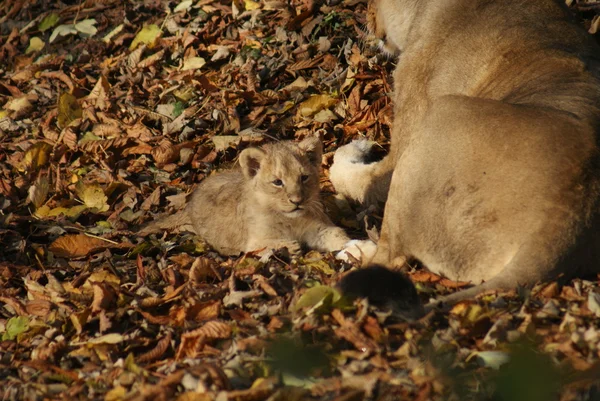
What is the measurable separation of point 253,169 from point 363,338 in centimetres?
250

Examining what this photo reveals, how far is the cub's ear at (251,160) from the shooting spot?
19.2 ft

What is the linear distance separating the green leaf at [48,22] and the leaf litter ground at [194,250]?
32 mm

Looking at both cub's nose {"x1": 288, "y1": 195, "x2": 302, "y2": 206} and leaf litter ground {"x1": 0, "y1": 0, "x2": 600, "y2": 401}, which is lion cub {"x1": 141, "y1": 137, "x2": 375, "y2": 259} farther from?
leaf litter ground {"x1": 0, "y1": 0, "x2": 600, "y2": 401}

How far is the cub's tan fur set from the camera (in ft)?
13.6

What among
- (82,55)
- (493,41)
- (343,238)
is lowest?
(82,55)

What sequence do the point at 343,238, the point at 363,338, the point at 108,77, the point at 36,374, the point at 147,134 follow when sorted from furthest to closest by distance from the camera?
the point at 108,77
the point at 147,134
the point at 343,238
the point at 36,374
the point at 363,338

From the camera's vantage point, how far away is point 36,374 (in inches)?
165

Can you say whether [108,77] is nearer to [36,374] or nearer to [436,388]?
[36,374]

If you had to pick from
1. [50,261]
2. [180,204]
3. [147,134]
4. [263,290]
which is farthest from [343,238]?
[147,134]

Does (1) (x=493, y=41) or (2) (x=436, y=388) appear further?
(1) (x=493, y=41)

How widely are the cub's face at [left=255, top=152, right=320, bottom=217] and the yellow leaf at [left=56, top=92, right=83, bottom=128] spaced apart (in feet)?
10.0

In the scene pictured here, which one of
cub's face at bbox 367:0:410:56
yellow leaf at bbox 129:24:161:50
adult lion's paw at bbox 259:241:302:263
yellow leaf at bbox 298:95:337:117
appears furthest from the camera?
yellow leaf at bbox 129:24:161:50

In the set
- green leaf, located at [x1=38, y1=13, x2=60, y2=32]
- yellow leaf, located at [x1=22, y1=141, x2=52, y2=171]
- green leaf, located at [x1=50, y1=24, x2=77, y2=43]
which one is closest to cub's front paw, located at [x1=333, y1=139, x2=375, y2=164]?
yellow leaf, located at [x1=22, y1=141, x2=52, y2=171]

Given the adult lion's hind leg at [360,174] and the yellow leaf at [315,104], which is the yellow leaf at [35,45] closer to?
the yellow leaf at [315,104]
